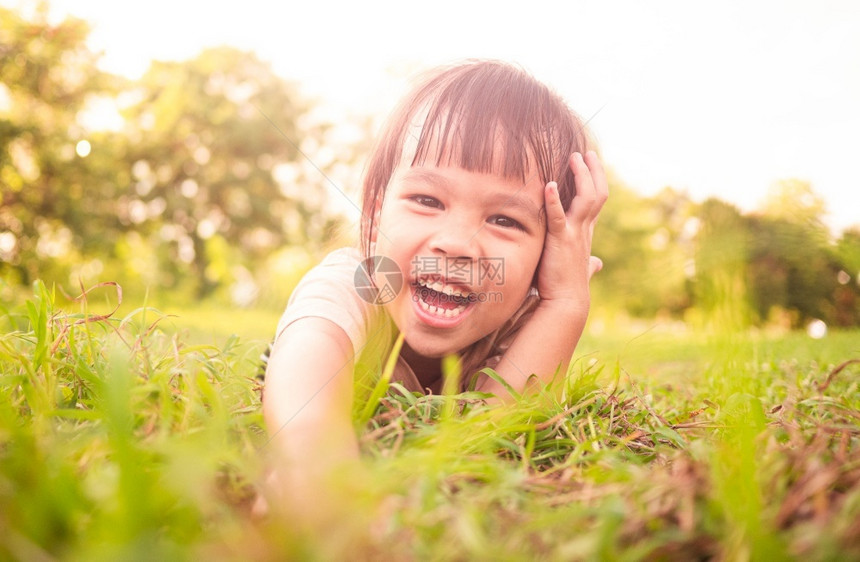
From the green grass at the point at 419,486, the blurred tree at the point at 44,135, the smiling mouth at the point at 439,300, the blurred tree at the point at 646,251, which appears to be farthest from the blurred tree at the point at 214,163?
the green grass at the point at 419,486

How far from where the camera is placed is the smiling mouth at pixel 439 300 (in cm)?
183

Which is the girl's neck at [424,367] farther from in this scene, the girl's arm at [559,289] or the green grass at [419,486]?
the green grass at [419,486]

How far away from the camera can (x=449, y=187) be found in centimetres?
180

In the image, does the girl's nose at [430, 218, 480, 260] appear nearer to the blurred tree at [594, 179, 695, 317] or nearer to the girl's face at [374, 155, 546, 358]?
the girl's face at [374, 155, 546, 358]

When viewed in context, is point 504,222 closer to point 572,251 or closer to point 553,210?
point 553,210

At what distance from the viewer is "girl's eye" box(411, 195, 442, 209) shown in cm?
184

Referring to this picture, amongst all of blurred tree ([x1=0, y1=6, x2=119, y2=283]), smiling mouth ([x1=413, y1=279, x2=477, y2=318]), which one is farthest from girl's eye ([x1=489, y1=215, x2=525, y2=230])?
blurred tree ([x1=0, y1=6, x2=119, y2=283])

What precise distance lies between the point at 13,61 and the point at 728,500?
44.7ft

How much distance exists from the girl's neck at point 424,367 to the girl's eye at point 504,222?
1.81 ft

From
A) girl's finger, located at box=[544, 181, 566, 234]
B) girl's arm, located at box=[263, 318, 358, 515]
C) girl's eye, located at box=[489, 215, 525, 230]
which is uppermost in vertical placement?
girl's finger, located at box=[544, 181, 566, 234]

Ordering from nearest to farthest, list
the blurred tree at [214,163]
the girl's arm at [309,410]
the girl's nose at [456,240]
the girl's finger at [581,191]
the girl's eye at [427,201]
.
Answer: the girl's arm at [309,410] < the girl's nose at [456,240] < the girl's eye at [427,201] < the girl's finger at [581,191] < the blurred tree at [214,163]

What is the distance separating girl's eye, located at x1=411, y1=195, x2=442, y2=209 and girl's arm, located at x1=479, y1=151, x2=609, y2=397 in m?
0.36

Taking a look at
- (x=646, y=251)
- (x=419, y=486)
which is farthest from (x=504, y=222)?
(x=646, y=251)
